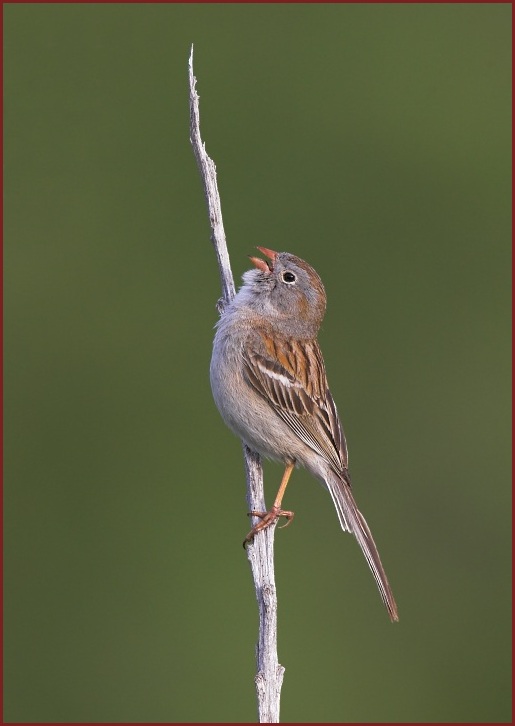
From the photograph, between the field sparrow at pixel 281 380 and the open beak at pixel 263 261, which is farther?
the open beak at pixel 263 261

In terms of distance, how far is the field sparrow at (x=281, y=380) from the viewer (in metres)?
5.81

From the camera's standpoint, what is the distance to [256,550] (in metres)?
5.14

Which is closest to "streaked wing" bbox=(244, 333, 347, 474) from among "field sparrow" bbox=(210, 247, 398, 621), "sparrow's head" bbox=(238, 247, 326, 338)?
"field sparrow" bbox=(210, 247, 398, 621)

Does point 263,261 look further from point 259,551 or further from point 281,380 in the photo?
point 259,551

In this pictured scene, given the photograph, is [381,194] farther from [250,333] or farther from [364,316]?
[250,333]

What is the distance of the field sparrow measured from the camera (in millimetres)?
5809

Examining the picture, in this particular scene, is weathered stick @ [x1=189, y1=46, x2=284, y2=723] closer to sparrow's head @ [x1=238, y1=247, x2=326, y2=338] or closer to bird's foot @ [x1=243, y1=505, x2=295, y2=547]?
bird's foot @ [x1=243, y1=505, x2=295, y2=547]

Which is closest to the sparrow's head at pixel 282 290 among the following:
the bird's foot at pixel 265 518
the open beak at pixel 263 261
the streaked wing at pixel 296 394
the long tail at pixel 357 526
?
the open beak at pixel 263 261

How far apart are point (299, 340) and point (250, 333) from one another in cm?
31

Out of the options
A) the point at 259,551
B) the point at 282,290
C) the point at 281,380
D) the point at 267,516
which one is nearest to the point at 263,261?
the point at 282,290

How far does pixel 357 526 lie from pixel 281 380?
80cm

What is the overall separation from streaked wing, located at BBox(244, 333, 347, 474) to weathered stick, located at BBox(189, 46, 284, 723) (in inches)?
11.2

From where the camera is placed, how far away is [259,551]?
514 centimetres

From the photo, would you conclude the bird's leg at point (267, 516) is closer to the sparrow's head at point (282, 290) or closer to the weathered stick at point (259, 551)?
the weathered stick at point (259, 551)
